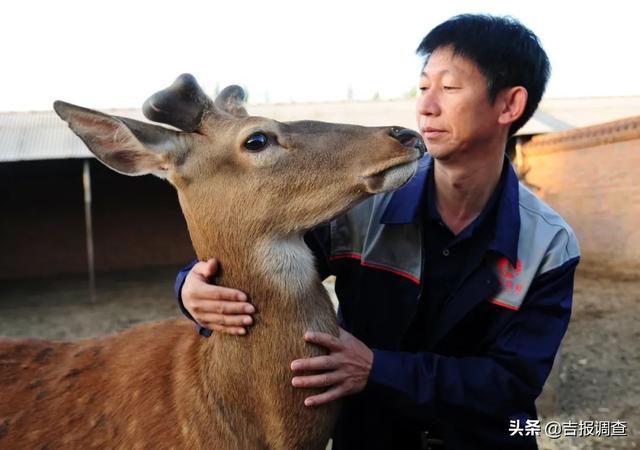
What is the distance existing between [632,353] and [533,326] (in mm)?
4340

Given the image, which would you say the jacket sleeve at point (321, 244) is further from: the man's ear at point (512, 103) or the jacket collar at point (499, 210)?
the man's ear at point (512, 103)

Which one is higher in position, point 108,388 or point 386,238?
point 386,238

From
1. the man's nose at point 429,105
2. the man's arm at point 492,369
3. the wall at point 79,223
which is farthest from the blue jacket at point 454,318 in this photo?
the wall at point 79,223

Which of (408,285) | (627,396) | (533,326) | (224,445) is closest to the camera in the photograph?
(224,445)

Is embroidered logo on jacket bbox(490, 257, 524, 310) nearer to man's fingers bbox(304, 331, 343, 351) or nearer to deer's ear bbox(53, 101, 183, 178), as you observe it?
man's fingers bbox(304, 331, 343, 351)

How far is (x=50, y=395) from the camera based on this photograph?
2410mm

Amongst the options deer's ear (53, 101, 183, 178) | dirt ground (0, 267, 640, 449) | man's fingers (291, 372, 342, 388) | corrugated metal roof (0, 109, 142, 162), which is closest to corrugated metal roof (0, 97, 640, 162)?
corrugated metal roof (0, 109, 142, 162)

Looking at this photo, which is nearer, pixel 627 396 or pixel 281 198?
pixel 281 198

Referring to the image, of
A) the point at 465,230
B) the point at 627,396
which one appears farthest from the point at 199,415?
the point at 627,396

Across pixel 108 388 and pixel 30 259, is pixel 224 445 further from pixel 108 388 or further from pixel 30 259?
pixel 30 259

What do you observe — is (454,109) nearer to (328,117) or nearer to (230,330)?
(230,330)

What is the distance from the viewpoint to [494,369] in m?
2.31

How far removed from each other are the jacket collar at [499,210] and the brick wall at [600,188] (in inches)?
258

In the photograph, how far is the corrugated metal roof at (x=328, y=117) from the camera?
937 centimetres
